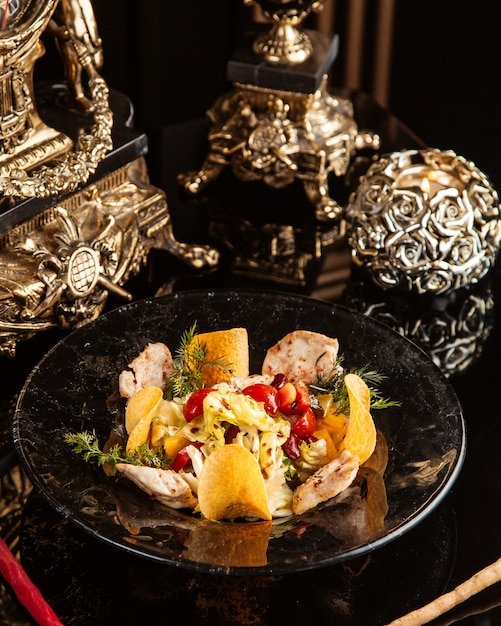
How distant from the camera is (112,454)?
1018mm

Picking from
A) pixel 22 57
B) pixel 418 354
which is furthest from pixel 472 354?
pixel 22 57

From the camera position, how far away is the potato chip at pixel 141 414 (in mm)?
1025

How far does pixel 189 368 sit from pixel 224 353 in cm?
4

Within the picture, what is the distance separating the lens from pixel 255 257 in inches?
60.0

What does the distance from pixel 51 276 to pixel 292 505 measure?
1.48ft

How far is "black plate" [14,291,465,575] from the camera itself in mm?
912

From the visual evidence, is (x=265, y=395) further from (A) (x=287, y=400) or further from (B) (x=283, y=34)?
(B) (x=283, y=34)

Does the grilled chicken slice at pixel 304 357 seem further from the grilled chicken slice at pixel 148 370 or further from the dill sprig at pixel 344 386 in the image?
the grilled chicken slice at pixel 148 370

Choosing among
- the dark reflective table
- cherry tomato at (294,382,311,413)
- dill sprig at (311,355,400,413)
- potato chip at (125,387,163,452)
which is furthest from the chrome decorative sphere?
A: potato chip at (125,387,163,452)

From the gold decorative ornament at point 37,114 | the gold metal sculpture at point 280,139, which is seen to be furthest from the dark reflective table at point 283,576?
the gold metal sculpture at point 280,139

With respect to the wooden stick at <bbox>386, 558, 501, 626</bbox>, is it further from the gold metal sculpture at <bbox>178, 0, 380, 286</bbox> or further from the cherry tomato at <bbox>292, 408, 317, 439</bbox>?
the gold metal sculpture at <bbox>178, 0, 380, 286</bbox>

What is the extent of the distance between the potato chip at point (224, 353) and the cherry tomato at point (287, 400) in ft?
0.30

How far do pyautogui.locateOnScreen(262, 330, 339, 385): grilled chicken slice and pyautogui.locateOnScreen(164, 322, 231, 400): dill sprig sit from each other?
2.4 inches

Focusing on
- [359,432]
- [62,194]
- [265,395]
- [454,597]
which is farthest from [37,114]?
[454,597]
